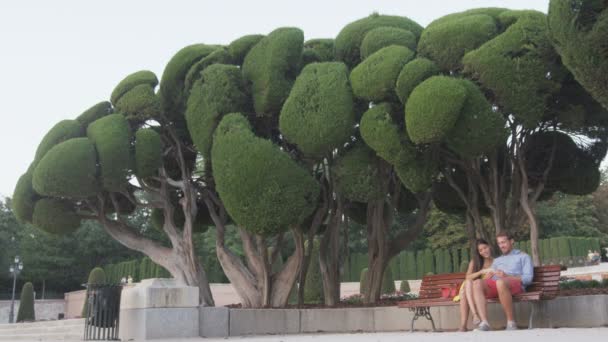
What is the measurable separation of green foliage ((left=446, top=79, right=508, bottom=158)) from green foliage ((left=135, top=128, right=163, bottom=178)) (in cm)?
704

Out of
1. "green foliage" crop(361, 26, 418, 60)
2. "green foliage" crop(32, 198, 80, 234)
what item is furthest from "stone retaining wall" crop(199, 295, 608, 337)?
"green foliage" crop(32, 198, 80, 234)

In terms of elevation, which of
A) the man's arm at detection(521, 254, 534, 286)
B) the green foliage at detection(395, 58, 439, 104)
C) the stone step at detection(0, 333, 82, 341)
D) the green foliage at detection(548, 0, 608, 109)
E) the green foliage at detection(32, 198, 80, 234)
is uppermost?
the green foliage at detection(395, 58, 439, 104)

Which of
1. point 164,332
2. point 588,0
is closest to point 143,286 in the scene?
point 164,332

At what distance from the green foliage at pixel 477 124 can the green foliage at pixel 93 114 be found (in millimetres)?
9433

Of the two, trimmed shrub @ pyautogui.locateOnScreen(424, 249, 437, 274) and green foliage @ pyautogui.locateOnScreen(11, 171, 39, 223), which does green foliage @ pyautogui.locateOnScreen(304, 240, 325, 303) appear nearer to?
green foliage @ pyautogui.locateOnScreen(11, 171, 39, 223)

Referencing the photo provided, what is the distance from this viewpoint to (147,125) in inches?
653

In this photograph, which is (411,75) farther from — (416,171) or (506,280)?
(506,280)

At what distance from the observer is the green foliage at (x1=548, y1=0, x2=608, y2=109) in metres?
8.91

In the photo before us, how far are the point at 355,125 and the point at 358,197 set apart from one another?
154 cm

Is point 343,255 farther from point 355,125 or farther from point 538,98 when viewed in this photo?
point 538,98

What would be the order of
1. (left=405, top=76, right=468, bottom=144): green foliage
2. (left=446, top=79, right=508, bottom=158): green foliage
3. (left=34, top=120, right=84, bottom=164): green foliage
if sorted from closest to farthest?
(left=405, top=76, right=468, bottom=144): green foliage, (left=446, top=79, right=508, bottom=158): green foliage, (left=34, top=120, right=84, bottom=164): green foliage

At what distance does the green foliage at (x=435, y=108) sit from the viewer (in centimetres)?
1155

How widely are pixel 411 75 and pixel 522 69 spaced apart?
1.95m

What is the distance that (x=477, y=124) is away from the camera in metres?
11.8
